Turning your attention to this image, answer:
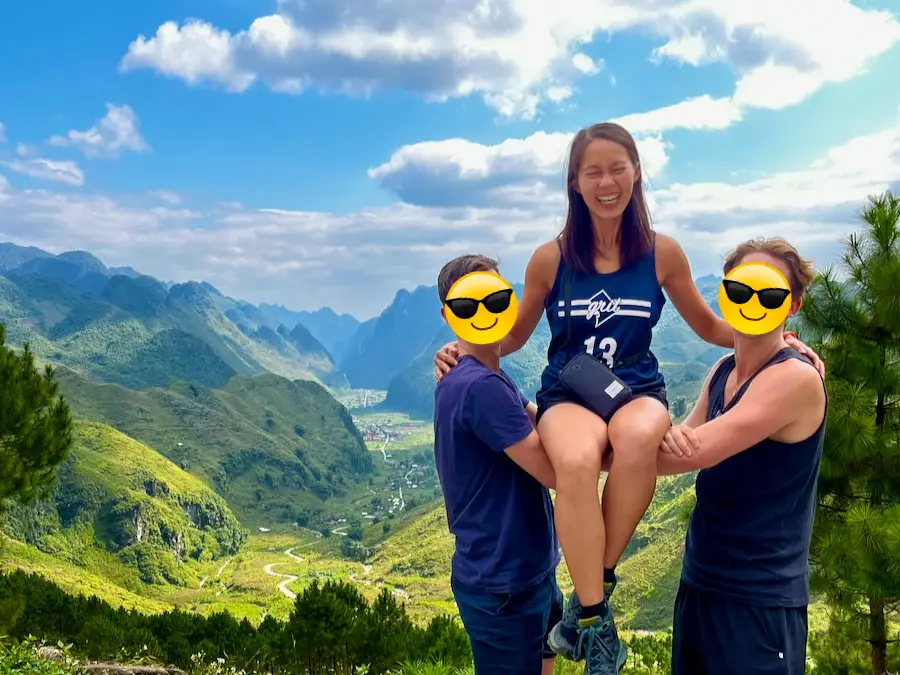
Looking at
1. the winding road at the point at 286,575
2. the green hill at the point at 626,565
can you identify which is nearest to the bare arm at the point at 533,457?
the green hill at the point at 626,565

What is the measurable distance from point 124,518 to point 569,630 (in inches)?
5407

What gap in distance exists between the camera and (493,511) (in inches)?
107

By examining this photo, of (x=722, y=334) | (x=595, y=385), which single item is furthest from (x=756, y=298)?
(x=595, y=385)

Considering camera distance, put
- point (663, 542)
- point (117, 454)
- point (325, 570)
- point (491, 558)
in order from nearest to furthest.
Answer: point (491, 558) → point (663, 542) → point (325, 570) → point (117, 454)

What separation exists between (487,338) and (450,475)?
0.59 m

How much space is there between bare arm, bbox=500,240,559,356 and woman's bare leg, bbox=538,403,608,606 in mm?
515

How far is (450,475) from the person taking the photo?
2801 millimetres

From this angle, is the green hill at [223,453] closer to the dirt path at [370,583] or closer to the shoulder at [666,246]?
the dirt path at [370,583]

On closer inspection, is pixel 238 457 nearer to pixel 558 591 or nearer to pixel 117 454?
pixel 117 454

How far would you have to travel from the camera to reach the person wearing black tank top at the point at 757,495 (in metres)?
2.42

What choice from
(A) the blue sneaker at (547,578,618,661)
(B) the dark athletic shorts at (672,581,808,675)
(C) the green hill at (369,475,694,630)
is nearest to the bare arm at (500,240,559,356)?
(A) the blue sneaker at (547,578,618,661)

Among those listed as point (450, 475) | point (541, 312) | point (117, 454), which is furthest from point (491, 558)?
point (117, 454)

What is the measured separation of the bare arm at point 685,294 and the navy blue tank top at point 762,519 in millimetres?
543

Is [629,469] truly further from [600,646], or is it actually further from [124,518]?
[124,518]
